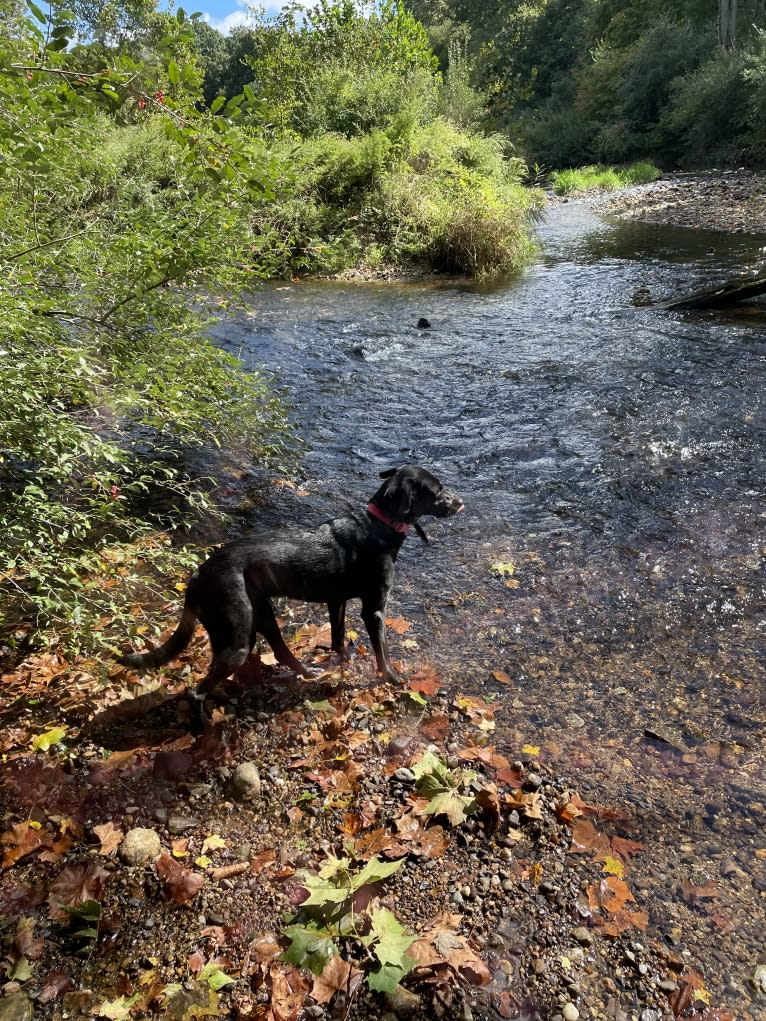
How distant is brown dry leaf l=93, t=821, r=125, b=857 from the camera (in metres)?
3.05

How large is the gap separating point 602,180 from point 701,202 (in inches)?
461

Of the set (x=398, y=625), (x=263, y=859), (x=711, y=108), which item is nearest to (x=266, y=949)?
(x=263, y=859)

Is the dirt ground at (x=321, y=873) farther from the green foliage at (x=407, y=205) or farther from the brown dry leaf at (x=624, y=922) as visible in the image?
the green foliage at (x=407, y=205)

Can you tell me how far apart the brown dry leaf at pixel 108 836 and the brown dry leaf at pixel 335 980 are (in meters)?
1.22

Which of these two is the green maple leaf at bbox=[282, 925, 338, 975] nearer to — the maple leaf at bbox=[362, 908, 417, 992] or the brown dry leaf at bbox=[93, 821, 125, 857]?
the maple leaf at bbox=[362, 908, 417, 992]

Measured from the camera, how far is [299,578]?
4121 mm

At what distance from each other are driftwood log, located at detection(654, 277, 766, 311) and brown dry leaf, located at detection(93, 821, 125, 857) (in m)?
12.4

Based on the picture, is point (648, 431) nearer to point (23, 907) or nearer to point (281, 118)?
point (23, 907)

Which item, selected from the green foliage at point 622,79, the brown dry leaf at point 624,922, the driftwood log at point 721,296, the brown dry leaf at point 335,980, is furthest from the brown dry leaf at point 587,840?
the green foliage at point 622,79

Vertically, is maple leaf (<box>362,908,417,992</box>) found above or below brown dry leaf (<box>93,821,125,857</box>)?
below

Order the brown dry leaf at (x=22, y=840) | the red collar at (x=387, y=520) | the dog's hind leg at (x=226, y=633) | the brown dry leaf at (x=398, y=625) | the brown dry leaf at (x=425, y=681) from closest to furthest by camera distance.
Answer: the brown dry leaf at (x=22, y=840) < the dog's hind leg at (x=226, y=633) < the brown dry leaf at (x=425, y=681) < the red collar at (x=387, y=520) < the brown dry leaf at (x=398, y=625)

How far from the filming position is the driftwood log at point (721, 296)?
11.5 m

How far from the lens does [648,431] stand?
25.3ft

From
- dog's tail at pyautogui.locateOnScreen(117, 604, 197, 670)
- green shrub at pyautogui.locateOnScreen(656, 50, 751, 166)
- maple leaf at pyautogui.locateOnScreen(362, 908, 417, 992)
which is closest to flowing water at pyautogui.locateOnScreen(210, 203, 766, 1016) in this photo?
maple leaf at pyautogui.locateOnScreen(362, 908, 417, 992)
